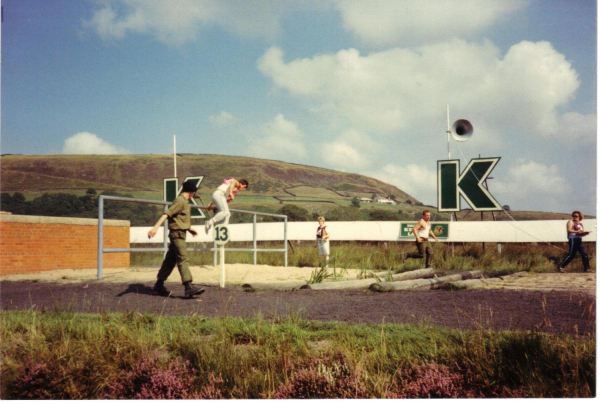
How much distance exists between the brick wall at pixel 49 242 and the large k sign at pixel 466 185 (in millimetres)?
9846

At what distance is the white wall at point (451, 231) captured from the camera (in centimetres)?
1816

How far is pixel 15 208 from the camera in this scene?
1893 inches

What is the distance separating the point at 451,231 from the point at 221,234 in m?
12.9

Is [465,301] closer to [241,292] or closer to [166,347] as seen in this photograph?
[241,292]

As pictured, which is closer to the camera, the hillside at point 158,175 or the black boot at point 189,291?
the black boot at point 189,291

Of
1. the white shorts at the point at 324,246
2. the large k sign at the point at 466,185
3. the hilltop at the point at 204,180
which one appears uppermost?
the hilltop at the point at 204,180

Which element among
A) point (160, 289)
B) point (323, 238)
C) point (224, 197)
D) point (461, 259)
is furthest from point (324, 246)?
point (160, 289)

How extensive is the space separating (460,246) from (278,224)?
28.7 feet

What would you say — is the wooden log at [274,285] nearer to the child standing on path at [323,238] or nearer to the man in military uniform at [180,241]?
the man in military uniform at [180,241]

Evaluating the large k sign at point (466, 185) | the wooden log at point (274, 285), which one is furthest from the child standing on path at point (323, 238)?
the wooden log at point (274, 285)

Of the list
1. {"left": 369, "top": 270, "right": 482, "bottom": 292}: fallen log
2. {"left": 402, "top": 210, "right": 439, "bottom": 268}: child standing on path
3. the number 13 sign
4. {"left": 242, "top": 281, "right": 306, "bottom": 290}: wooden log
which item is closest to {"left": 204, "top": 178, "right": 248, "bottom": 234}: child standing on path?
the number 13 sign

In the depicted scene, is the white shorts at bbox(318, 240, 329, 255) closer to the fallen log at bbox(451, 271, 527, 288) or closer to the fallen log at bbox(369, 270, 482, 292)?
the fallen log at bbox(451, 271, 527, 288)

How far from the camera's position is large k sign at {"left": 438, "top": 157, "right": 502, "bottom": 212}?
1489 cm

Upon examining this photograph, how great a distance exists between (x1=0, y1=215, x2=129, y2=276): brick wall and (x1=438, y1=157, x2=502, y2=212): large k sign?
32.3 ft
